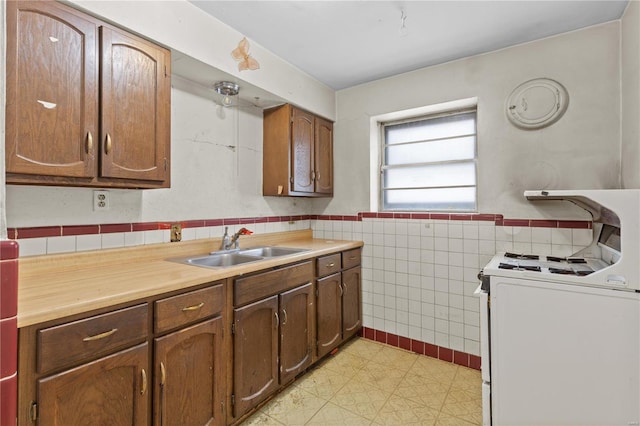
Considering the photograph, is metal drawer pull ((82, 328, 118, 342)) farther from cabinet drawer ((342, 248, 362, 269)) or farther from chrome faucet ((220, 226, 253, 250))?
cabinet drawer ((342, 248, 362, 269))

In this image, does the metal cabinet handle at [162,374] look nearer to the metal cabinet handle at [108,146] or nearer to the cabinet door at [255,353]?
the cabinet door at [255,353]

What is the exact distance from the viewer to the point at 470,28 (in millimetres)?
2057

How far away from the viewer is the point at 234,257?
230 cm

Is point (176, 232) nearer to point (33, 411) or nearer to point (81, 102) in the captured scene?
point (81, 102)

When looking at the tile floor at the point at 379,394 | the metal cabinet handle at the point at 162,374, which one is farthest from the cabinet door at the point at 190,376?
the tile floor at the point at 379,394

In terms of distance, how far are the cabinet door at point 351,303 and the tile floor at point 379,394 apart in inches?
9.0

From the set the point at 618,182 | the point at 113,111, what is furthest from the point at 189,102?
the point at 618,182

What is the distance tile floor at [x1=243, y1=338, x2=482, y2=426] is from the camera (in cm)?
184

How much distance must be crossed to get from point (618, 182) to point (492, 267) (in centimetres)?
106

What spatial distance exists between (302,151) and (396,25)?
1166 millimetres

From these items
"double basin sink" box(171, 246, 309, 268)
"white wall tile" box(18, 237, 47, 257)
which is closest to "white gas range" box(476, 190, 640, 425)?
"double basin sink" box(171, 246, 309, 268)

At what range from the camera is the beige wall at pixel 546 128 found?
6.52 ft

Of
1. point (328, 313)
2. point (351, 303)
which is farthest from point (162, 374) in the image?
point (351, 303)

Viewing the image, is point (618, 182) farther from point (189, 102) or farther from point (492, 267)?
point (189, 102)
